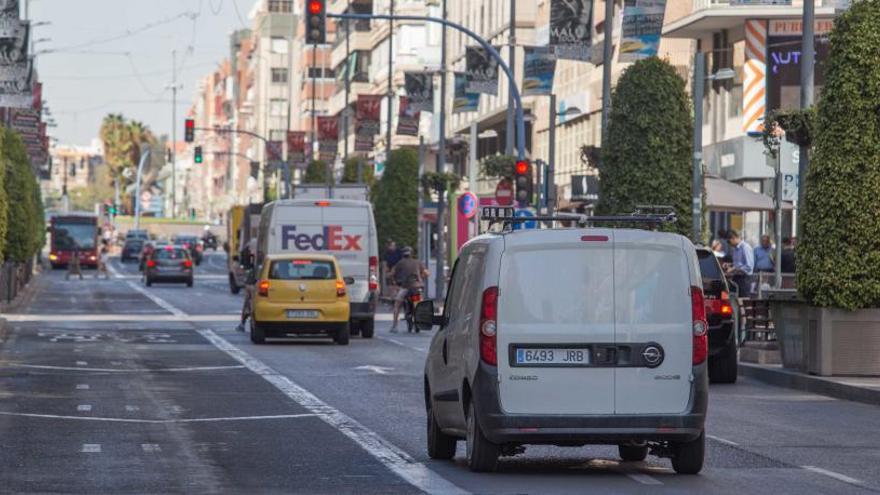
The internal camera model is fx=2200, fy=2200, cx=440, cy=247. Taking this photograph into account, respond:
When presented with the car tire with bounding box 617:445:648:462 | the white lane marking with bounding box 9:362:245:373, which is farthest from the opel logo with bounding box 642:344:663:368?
the white lane marking with bounding box 9:362:245:373

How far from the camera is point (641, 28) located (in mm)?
37531

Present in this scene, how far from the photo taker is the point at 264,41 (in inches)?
7623

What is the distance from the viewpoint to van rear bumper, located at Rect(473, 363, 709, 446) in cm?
1456

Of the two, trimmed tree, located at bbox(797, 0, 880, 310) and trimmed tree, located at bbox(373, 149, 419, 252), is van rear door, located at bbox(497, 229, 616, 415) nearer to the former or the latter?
trimmed tree, located at bbox(797, 0, 880, 310)

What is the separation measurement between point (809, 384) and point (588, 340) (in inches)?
479

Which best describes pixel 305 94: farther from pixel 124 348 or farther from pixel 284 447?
pixel 284 447

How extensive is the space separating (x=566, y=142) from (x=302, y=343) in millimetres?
45851

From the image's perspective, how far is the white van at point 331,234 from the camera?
42.0 m

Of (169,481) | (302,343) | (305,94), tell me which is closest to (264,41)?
(305,94)

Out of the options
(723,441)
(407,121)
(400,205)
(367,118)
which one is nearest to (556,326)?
(723,441)

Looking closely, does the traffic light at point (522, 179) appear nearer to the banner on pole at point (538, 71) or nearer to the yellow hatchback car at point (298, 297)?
the banner on pole at point (538, 71)

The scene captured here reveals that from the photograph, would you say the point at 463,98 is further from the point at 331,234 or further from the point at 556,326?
the point at 556,326

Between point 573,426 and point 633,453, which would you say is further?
point 633,453

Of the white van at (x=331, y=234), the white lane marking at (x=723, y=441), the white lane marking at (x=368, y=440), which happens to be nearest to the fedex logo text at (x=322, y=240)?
the white van at (x=331, y=234)
